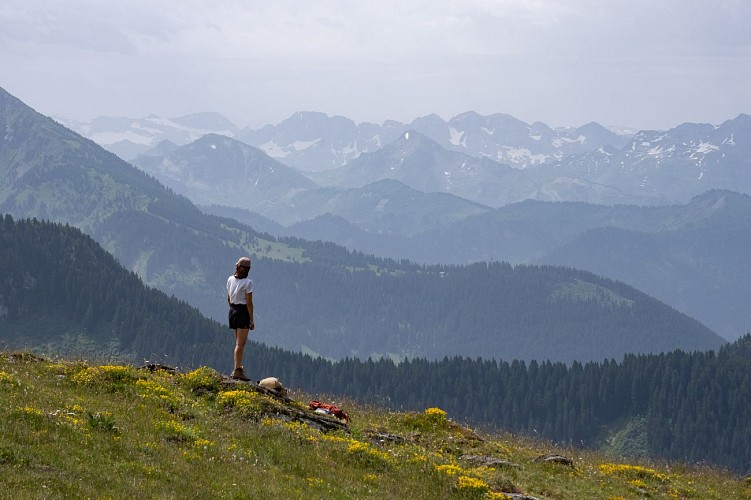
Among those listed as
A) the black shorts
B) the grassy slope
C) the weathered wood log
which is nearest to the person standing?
the black shorts

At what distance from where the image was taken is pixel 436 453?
77.5ft

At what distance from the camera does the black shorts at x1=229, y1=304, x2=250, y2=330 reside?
2550 cm

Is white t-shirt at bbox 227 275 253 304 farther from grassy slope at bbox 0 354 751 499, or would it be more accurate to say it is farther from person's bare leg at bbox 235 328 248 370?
grassy slope at bbox 0 354 751 499

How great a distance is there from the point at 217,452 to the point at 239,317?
25.3ft

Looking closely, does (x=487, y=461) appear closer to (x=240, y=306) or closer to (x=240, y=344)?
(x=240, y=344)

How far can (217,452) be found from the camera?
1833 centimetres

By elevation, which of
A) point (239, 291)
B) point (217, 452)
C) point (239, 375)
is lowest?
point (217, 452)

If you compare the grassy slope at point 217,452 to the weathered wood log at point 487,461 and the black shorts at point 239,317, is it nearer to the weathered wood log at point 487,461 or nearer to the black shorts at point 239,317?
the weathered wood log at point 487,461

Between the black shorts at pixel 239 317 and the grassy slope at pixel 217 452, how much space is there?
6.11 feet

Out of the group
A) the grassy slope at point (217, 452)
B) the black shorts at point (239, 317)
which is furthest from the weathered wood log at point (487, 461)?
the black shorts at point (239, 317)

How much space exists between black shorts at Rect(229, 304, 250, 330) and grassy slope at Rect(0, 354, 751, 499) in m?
1.86

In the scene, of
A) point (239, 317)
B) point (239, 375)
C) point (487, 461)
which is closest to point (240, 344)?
point (239, 317)

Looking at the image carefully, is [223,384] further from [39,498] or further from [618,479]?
[618,479]

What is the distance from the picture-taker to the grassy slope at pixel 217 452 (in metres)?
15.7
